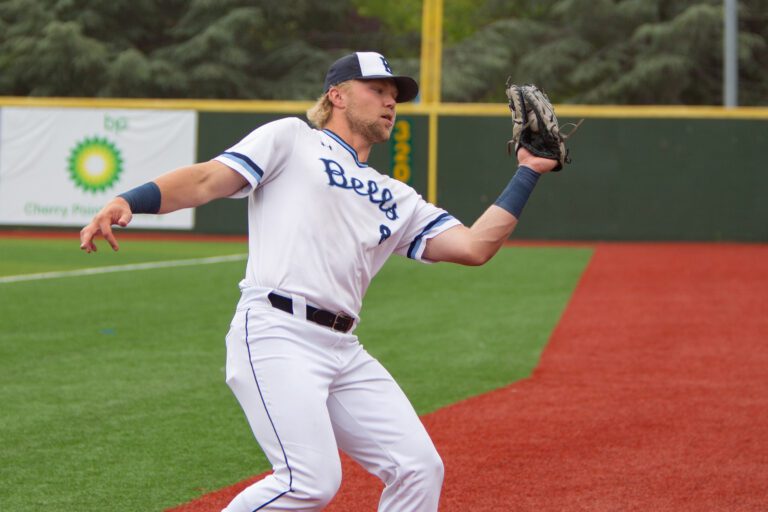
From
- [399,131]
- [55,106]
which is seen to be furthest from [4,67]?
[399,131]

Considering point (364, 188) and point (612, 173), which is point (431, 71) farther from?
point (364, 188)

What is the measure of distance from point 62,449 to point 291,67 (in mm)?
27156

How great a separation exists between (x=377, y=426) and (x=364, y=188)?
0.77m

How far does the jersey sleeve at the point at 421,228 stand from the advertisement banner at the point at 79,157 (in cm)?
1787

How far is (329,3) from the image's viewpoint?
33.8 meters

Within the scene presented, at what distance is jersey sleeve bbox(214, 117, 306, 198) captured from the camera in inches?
145

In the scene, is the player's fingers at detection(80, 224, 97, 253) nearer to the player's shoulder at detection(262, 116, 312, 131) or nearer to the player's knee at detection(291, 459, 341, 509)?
the player's shoulder at detection(262, 116, 312, 131)

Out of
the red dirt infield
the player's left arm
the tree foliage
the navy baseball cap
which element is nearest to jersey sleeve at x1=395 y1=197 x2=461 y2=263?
the player's left arm

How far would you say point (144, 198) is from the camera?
3518 millimetres

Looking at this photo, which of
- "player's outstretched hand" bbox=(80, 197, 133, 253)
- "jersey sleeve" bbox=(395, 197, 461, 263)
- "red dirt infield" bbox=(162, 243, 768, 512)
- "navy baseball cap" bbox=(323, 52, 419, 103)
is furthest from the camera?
"red dirt infield" bbox=(162, 243, 768, 512)

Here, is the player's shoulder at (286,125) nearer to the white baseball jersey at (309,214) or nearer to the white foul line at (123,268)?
the white baseball jersey at (309,214)

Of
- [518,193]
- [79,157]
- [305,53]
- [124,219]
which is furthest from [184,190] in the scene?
[305,53]

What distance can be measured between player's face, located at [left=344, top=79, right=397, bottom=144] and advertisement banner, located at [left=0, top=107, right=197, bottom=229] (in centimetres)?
1801

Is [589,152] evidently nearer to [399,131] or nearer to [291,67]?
[399,131]
